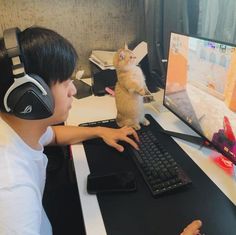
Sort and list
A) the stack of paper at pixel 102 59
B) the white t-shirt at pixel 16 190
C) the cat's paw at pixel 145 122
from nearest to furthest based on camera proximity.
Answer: the white t-shirt at pixel 16 190 → the cat's paw at pixel 145 122 → the stack of paper at pixel 102 59

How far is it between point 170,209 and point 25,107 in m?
0.43

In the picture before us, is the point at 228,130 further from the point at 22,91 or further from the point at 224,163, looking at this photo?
the point at 22,91

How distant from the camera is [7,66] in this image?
0.55 metres

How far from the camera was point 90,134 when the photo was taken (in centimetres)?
94

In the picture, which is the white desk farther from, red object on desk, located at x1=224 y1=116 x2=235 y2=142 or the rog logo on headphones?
the rog logo on headphones

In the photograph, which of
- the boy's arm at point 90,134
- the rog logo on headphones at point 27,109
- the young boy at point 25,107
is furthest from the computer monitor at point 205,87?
the rog logo on headphones at point 27,109

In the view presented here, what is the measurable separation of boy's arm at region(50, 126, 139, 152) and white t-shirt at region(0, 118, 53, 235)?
0.91 feet

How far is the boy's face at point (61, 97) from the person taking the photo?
636 mm

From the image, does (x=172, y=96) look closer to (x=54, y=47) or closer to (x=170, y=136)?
(x=170, y=136)

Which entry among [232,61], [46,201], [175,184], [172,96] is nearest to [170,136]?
[172,96]

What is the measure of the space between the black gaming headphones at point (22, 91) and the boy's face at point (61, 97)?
0.17 ft

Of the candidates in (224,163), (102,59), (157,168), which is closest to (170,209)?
(157,168)

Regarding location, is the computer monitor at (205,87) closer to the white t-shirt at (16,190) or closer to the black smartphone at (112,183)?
the black smartphone at (112,183)

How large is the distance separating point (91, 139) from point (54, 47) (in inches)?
17.1
